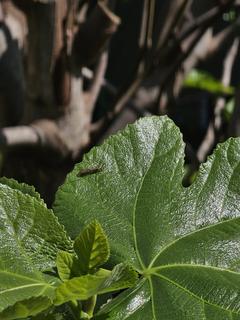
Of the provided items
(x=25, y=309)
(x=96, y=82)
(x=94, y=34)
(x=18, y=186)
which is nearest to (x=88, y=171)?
(x=18, y=186)

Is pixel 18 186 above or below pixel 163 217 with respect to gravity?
above

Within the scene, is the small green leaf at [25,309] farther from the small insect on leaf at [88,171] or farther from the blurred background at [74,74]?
the blurred background at [74,74]

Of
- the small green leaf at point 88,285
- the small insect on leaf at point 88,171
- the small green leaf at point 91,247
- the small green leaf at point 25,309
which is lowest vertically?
the small green leaf at point 88,285

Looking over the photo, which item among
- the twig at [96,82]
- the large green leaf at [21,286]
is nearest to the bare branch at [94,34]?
the twig at [96,82]

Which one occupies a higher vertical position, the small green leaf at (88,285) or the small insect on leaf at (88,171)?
the small insect on leaf at (88,171)

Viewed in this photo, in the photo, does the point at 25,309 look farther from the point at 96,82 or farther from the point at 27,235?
the point at 96,82

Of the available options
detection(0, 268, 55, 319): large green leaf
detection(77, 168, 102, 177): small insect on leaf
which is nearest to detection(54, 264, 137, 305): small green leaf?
detection(0, 268, 55, 319): large green leaf

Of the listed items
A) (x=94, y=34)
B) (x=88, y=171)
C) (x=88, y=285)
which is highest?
(x=94, y=34)
